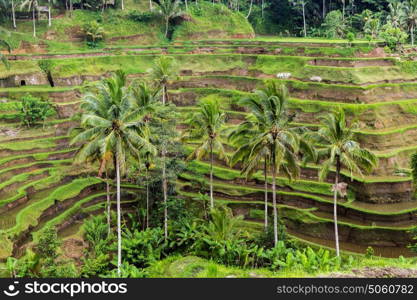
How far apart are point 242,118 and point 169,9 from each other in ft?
81.3

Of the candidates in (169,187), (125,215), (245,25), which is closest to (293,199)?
(169,187)

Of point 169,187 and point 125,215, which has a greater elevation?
point 169,187

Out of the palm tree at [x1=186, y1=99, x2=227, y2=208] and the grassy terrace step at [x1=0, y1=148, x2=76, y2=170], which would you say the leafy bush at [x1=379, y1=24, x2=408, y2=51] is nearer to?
the palm tree at [x1=186, y1=99, x2=227, y2=208]

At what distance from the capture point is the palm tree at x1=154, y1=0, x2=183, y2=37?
56.0 metres

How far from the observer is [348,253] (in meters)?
25.6

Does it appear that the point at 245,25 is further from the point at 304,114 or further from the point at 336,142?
the point at 336,142

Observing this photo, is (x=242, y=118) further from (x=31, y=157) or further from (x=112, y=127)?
(x=112, y=127)

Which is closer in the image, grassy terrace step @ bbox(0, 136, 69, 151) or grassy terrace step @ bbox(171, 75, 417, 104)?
grassy terrace step @ bbox(0, 136, 69, 151)

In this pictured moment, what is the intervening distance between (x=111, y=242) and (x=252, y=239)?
28.2 ft

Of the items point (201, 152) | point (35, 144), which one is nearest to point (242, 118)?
point (201, 152)

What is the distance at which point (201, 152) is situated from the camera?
2600 centimetres

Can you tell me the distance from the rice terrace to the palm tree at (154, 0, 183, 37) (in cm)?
23

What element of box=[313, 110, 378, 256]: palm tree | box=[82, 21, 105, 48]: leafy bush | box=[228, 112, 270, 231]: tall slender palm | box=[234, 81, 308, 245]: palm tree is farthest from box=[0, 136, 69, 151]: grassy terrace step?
box=[313, 110, 378, 256]: palm tree

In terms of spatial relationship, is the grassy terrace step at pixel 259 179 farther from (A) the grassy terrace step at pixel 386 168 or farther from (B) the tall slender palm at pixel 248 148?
(B) the tall slender palm at pixel 248 148
